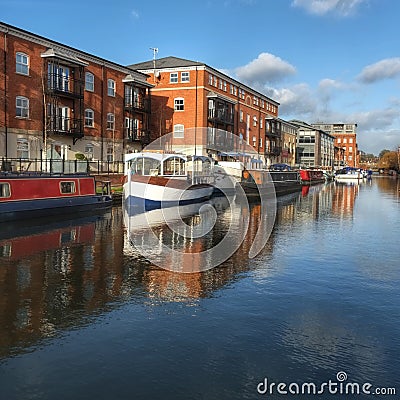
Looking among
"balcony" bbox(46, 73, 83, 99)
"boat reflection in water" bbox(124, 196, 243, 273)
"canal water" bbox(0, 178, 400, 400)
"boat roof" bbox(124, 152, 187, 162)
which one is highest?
"balcony" bbox(46, 73, 83, 99)

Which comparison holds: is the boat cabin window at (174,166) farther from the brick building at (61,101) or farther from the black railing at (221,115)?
the black railing at (221,115)

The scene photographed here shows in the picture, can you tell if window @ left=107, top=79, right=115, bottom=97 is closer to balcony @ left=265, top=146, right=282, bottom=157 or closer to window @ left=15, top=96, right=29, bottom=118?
window @ left=15, top=96, right=29, bottom=118

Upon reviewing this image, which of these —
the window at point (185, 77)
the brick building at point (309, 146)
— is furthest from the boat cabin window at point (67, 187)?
the brick building at point (309, 146)

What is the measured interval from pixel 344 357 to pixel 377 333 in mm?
1426

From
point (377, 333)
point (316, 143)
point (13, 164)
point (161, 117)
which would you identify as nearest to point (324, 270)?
point (377, 333)

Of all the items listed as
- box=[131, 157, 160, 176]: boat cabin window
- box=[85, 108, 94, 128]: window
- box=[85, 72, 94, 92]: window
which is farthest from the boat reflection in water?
box=[85, 72, 94, 92]: window

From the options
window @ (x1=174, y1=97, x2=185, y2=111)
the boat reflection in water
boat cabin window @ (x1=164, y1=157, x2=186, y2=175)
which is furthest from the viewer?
window @ (x1=174, y1=97, x2=185, y2=111)

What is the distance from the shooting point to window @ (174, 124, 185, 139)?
1982 inches

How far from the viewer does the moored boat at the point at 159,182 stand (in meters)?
26.7

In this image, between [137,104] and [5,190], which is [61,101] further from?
[5,190]

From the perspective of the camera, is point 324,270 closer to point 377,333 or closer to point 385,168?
point 377,333

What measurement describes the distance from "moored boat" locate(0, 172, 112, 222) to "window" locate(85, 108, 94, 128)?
41.5 ft

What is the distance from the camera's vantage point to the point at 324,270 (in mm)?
13367

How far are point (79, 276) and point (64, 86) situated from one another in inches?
1013
